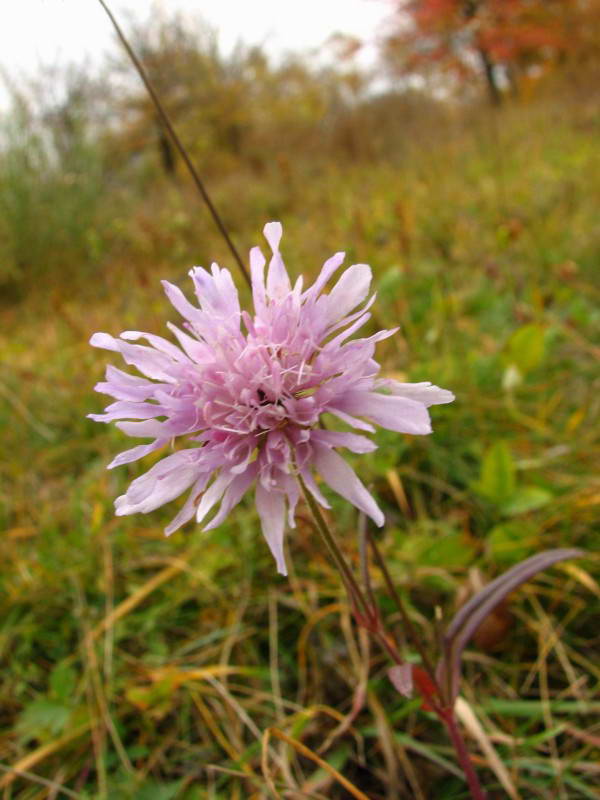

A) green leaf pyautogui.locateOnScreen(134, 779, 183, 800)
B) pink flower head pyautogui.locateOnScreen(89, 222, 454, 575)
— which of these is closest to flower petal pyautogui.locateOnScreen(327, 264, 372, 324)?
pink flower head pyautogui.locateOnScreen(89, 222, 454, 575)

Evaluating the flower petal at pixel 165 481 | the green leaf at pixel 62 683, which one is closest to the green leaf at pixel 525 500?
the flower petal at pixel 165 481

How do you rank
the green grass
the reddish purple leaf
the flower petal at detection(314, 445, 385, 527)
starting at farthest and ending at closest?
the green grass
the reddish purple leaf
the flower petal at detection(314, 445, 385, 527)

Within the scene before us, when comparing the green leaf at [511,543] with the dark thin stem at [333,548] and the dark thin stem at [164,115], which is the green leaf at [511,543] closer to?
the dark thin stem at [333,548]

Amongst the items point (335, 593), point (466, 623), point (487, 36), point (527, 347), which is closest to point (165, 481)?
point (466, 623)

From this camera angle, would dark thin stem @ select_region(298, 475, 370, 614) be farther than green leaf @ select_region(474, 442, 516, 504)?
No

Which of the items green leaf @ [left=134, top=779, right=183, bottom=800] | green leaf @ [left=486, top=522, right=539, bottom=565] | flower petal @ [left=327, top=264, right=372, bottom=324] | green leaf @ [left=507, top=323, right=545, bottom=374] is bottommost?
green leaf @ [left=134, top=779, right=183, bottom=800]

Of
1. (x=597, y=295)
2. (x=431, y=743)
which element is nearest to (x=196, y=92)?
(x=597, y=295)

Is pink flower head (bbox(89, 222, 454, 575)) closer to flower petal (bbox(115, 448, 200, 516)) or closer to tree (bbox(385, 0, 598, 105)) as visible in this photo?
flower petal (bbox(115, 448, 200, 516))

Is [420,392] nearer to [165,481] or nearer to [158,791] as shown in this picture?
[165,481]
